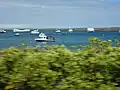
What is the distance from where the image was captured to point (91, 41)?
6730 mm

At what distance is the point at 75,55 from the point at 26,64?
692 millimetres

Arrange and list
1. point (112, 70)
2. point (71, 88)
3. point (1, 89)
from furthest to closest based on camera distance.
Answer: point (1, 89)
point (112, 70)
point (71, 88)

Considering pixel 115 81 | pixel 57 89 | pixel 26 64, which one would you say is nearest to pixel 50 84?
pixel 57 89

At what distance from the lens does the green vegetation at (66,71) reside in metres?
5.66

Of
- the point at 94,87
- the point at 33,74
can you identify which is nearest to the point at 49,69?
the point at 33,74

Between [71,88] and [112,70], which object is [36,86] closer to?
[71,88]

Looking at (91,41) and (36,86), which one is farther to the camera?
(91,41)

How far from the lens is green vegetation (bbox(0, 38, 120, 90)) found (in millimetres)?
5662

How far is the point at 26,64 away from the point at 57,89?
25.3 inches

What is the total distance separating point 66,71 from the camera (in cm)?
594

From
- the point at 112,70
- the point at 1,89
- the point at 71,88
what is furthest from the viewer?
the point at 1,89

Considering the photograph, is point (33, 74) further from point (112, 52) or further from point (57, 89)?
point (112, 52)

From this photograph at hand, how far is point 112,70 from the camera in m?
5.90

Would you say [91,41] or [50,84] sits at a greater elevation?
[91,41]
